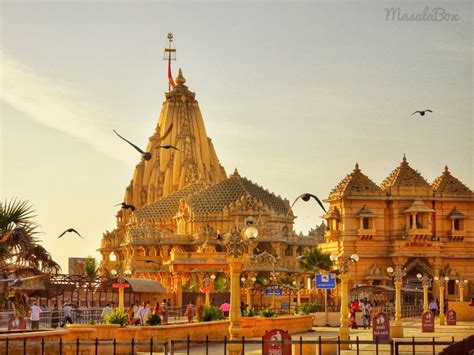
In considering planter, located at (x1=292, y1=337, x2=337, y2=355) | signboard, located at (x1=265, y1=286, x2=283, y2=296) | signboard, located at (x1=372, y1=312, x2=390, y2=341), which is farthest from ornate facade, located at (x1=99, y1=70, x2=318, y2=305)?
planter, located at (x1=292, y1=337, x2=337, y2=355)

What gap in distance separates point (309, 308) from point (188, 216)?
5118cm

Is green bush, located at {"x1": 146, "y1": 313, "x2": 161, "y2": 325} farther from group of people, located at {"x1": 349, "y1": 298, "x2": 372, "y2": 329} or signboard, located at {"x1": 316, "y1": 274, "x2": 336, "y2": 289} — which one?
group of people, located at {"x1": 349, "y1": 298, "x2": 372, "y2": 329}

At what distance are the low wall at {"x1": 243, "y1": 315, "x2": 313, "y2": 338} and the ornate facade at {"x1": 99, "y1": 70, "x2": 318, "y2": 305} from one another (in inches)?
1319

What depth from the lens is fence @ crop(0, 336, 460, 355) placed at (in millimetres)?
21453

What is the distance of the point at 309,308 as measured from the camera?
54.2 m

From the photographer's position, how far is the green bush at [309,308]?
5256cm

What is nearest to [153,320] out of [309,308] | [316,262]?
[309,308]

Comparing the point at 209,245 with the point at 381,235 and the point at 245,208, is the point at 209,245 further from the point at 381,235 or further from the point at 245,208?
the point at 381,235

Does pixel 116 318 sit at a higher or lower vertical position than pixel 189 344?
higher

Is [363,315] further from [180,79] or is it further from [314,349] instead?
[180,79]

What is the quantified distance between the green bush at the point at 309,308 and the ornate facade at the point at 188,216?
75.5 ft

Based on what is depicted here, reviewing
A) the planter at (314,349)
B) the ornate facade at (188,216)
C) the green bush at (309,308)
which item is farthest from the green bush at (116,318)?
the ornate facade at (188,216)

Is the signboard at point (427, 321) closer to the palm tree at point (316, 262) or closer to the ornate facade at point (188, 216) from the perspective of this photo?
the palm tree at point (316, 262)

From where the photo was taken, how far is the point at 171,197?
112000mm
